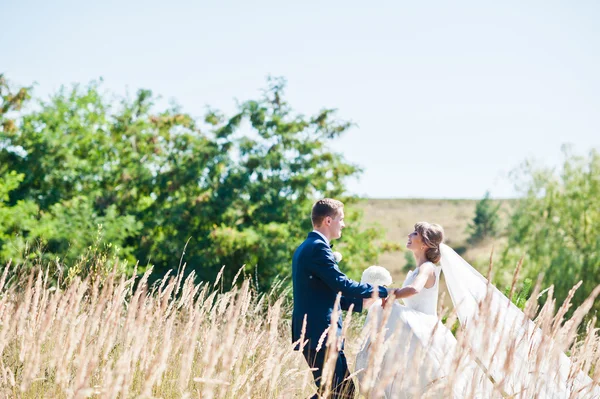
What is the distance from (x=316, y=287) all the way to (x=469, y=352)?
1632 mm

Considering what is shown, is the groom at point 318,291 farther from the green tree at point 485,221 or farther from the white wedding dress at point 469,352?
the green tree at point 485,221

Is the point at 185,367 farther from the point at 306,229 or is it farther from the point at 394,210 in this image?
the point at 394,210

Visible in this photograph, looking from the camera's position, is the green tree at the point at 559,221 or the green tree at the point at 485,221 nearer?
the green tree at the point at 559,221

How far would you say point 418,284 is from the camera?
4.15 m

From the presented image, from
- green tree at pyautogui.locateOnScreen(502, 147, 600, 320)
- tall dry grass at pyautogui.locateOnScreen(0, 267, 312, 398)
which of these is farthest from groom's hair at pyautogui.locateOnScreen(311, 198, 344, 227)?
green tree at pyautogui.locateOnScreen(502, 147, 600, 320)

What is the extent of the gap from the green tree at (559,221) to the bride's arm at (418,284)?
19761mm

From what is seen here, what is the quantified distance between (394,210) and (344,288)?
222 feet

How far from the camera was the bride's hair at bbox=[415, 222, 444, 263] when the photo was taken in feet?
14.8

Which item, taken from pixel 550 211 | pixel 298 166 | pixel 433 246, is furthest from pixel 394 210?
pixel 433 246

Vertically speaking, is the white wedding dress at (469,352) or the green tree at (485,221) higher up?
the green tree at (485,221)

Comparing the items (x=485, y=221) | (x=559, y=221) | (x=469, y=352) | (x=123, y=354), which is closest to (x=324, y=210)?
(x=469, y=352)

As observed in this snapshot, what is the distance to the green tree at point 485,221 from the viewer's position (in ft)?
177

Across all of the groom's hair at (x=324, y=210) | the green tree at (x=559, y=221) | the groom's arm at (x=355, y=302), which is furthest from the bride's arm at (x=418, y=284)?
the green tree at (x=559, y=221)

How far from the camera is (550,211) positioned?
24.9 metres
